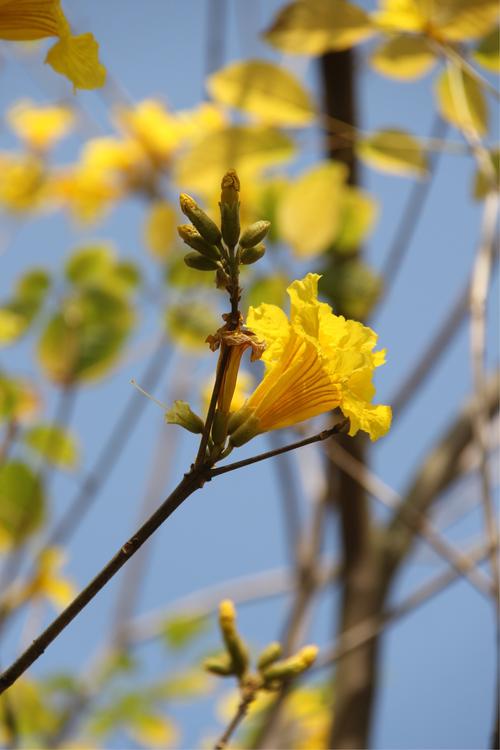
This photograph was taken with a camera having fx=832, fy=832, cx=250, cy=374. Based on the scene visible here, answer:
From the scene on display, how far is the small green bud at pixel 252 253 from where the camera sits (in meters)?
0.37

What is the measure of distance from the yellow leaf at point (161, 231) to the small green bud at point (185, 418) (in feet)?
2.80

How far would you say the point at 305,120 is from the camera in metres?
0.83

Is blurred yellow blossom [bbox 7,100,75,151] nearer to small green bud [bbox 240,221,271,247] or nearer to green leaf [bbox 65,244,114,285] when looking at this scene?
green leaf [bbox 65,244,114,285]

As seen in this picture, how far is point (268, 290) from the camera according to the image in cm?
101

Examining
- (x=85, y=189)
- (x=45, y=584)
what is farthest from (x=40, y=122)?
(x=45, y=584)

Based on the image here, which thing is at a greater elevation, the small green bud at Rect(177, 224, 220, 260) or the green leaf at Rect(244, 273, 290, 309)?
the green leaf at Rect(244, 273, 290, 309)

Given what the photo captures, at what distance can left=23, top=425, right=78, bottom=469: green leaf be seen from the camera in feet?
3.17

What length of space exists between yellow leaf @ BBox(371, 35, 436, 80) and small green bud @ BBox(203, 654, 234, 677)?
0.58 metres

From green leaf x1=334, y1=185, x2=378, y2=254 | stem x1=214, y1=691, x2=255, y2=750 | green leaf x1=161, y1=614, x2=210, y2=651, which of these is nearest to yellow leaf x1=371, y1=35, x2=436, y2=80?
green leaf x1=334, y1=185, x2=378, y2=254

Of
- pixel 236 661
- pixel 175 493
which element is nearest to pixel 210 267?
pixel 175 493

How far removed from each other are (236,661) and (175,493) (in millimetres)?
258

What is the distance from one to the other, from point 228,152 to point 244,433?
50 cm

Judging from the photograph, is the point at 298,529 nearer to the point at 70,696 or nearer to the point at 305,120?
the point at 70,696

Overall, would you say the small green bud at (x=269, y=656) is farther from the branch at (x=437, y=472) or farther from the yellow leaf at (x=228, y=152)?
the branch at (x=437, y=472)
